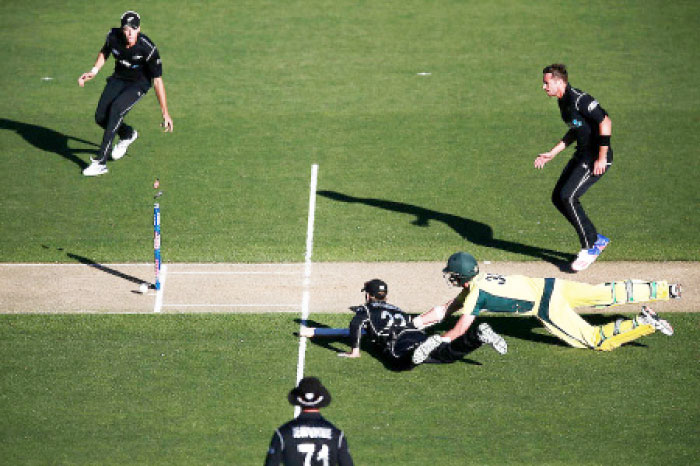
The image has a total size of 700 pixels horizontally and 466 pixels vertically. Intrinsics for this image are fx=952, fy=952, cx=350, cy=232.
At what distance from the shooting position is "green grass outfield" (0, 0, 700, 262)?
49.1 feet

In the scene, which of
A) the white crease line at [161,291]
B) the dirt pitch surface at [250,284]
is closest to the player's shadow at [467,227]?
the dirt pitch surface at [250,284]

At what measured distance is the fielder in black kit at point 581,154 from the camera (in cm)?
1335

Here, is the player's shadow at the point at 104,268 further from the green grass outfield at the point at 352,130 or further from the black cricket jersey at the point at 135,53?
the black cricket jersey at the point at 135,53

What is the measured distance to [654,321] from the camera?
11445 mm

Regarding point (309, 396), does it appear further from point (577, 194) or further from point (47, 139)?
point (47, 139)

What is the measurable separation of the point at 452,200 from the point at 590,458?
685 centimetres

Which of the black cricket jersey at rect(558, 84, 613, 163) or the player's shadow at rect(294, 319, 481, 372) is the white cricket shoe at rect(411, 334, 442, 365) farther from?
the black cricket jersey at rect(558, 84, 613, 163)

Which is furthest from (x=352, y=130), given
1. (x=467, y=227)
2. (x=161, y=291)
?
(x=161, y=291)

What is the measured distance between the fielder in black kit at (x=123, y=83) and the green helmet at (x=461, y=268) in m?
6.58

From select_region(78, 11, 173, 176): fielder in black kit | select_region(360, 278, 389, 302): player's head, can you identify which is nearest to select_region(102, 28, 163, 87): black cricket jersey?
select_region(78, 11, 173, 176): fielder in black kit

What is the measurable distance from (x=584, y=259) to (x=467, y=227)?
2.10 m

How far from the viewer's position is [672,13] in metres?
23.6

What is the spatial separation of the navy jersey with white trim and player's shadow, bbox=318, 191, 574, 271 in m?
3.49

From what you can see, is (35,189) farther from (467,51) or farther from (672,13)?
(672,13)
